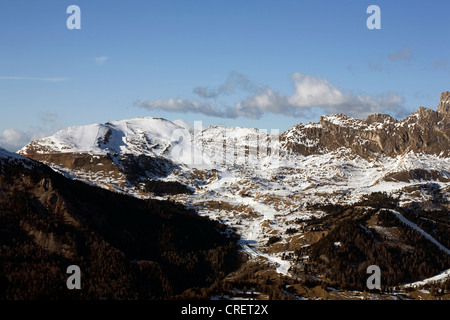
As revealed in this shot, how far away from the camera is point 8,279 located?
190 metres
